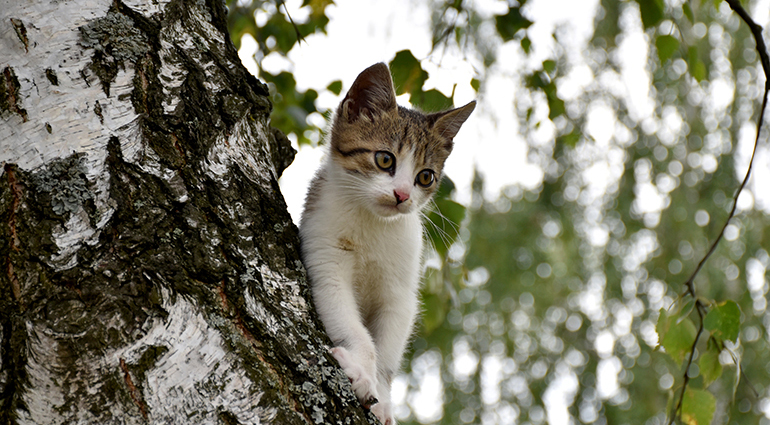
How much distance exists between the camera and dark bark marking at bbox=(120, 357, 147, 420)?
49.5 inches

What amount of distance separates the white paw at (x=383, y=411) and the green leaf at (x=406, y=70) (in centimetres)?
140

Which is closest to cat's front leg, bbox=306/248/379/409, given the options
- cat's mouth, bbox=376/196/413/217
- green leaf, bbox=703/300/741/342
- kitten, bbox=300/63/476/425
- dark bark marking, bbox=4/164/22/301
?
kitten, bbox=300/63/476/425

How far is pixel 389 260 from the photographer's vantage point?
2539mm

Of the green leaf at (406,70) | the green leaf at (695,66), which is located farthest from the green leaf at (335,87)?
the green leaf at (695,66)

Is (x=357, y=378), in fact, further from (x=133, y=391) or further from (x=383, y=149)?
(x=383, y=149)

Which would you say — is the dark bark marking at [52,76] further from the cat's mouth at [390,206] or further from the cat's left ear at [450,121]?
the cat's left ear at [450,121]

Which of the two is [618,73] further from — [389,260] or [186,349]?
[186,349]

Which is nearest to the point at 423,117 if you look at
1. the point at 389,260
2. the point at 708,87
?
the point at 389,260

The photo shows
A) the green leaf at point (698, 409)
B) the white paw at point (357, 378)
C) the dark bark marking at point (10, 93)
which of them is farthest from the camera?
the green leaf at point (698, 409)

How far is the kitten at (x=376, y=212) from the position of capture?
7.64 feet

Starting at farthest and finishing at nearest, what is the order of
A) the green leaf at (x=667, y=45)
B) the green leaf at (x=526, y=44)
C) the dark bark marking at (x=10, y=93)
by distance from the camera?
the green leaf at (x=526, y=44), the green leaf at (x=667, y=45), the dark bark marking at (x=10, y=93)

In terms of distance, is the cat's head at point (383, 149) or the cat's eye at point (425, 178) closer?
the cat's head at point (383, 149)

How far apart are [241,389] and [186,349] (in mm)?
155

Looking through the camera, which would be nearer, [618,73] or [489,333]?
[618,73]
